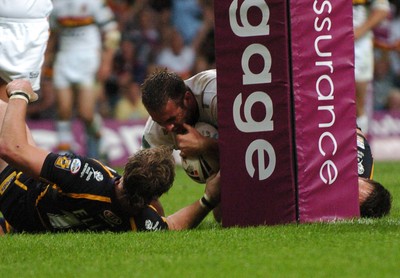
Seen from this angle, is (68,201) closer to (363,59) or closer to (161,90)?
(161,90)

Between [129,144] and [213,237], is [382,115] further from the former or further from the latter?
[213,237]

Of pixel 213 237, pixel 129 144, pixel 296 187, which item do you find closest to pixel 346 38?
pixel 296 187

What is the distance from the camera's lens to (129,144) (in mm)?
15477

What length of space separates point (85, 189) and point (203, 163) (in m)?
0.98

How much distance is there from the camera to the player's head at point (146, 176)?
21.6 ft

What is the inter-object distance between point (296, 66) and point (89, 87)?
770 cm

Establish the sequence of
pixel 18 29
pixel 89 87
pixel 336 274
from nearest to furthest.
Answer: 1. pixel 336 274
2. pixel 18 29
3. pixel 89 87

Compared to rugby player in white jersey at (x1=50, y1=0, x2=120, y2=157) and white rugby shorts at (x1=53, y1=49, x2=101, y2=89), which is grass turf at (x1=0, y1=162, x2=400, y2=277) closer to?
rugby player in white jersey at (x1=50, y1=0, x2=120, y2=157)

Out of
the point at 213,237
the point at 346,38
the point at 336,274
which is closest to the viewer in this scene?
the point at 336,274

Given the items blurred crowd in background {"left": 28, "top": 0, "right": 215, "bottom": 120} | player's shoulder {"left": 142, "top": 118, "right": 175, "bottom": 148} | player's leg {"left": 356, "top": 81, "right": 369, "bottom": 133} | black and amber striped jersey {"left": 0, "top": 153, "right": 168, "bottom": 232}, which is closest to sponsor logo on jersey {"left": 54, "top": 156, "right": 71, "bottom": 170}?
black and amber striped jersey {"left": 0, "top": 153, "right": 168, "bottom": 232}

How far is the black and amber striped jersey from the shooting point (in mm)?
6715

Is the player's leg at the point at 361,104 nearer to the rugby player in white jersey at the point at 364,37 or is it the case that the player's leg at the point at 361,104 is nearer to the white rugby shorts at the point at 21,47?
the rugby player in white jersey at the point at 364,37

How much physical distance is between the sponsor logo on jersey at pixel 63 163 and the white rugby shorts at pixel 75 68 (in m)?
7.33

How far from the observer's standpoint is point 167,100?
23.4ft
